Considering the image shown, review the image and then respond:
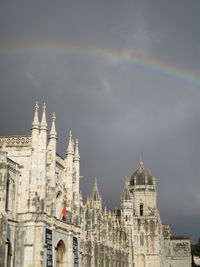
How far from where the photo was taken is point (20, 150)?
1528 inches

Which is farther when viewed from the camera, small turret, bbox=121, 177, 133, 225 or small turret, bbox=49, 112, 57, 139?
small turret, bbox=121, 177, 133, 225

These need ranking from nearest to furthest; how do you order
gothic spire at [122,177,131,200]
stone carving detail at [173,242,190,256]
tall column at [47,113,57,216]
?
tall column at [47,113,57,216] < gothic spire at [122,177,131,200] < stone carving detail at [173,242,190,256]

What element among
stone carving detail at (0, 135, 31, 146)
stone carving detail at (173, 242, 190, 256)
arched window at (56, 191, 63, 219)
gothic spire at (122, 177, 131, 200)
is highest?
gothic spire at (122, 177, 131, 200)

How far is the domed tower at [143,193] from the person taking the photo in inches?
4026

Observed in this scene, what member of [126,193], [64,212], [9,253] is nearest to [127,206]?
[126,193]

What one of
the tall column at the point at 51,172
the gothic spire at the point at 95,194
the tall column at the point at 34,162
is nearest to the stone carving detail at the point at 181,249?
the gothic spire at the point at 95,194

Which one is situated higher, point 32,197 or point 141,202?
point 141,202

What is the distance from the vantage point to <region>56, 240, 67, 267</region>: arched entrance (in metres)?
42.9

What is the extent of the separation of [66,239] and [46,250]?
267 inches

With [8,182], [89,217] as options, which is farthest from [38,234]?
[89,217]

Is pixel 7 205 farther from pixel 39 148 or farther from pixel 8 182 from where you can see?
pixel 39 148

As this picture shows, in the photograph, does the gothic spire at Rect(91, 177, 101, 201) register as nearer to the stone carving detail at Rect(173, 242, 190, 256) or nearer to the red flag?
the red flag

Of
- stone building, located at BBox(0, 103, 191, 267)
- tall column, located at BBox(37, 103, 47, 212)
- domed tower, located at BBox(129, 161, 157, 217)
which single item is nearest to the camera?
stone building, located at BBox(0, 103, 191, 267)

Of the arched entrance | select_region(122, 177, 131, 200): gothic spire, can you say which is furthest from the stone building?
select_region(122, 177, 131, 200): gothic spire
